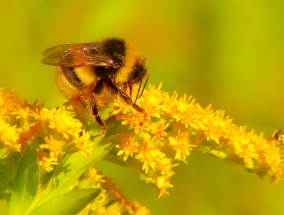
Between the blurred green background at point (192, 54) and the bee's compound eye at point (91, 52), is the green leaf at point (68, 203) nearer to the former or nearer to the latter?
the bee's compound eye at point (91, 52)

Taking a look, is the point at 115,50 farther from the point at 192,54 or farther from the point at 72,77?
the point at 192,54

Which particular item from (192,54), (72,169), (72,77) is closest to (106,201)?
(72,169)

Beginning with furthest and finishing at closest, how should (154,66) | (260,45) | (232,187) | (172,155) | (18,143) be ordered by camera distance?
(260,45) → (154,66) → (232,187) → (172,155) → (18,143)

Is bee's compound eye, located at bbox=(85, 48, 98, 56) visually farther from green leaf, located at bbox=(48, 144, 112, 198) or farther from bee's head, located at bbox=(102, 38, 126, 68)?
green leaf, located at bbox=(48, 144, 112, 198)

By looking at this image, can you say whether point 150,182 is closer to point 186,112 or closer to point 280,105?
point 186,112

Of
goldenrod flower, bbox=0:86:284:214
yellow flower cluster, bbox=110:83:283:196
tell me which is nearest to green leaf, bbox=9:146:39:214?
goldenrod flower, bbox=0:86:284:214

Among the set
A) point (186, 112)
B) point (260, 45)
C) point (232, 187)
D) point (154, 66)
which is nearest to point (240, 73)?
point (260, 45)
